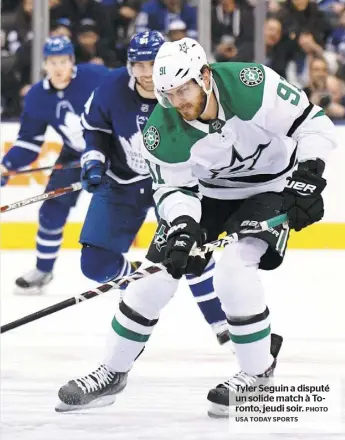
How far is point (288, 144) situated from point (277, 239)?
11.6 inches


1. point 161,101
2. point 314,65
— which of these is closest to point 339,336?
point 161,101

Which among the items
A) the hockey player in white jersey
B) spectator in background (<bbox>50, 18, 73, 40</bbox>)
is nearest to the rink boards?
spectator in background (<bbox>50, 18, 73, 40</bbox>)

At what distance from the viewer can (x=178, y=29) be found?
23.5ft

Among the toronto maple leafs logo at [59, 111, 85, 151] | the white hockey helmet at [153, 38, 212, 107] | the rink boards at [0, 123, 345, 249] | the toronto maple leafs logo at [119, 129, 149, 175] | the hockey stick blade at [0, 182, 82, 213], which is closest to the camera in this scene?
the white hockey helmet at [153, 38, 212, 107]

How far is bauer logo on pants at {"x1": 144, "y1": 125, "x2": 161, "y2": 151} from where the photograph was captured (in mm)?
3109

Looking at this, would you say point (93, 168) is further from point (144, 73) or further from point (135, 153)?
point (144, 73)

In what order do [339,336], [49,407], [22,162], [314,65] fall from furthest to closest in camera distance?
[314,65]
[22,162]
[339,336]
[49,407]

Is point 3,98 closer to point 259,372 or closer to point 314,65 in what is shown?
point 314,65

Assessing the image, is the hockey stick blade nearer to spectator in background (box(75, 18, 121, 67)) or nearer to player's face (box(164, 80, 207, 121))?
player's face (box(164, 80, 207, 121))

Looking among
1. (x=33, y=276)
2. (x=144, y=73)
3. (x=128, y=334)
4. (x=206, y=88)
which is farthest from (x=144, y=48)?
(x=33, y=276)

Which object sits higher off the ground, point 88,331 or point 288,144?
point 288,144

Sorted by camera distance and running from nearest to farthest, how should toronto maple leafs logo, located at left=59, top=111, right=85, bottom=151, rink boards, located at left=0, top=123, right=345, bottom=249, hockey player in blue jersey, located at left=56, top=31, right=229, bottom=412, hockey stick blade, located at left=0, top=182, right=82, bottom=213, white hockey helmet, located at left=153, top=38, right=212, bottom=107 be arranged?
white hockey helmet, located at left=153, top=38, right=212, bottom=107 < hockey player in blue jersey, located at left=56, top=31, right=229, bottom=412 < hockey stick blade, located at left=0, top=182, right=82, bottom=213 < toronto maple leafs logo, located at left=59, top=111, right=85, bottom=151 < rink boards, located at left=0, top=123, right=345, bottom=249

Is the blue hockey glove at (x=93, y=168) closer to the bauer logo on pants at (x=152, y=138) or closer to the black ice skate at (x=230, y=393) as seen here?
the bauer logo on pants at (x=152, y=138)

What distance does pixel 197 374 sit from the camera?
3729 millimetres
